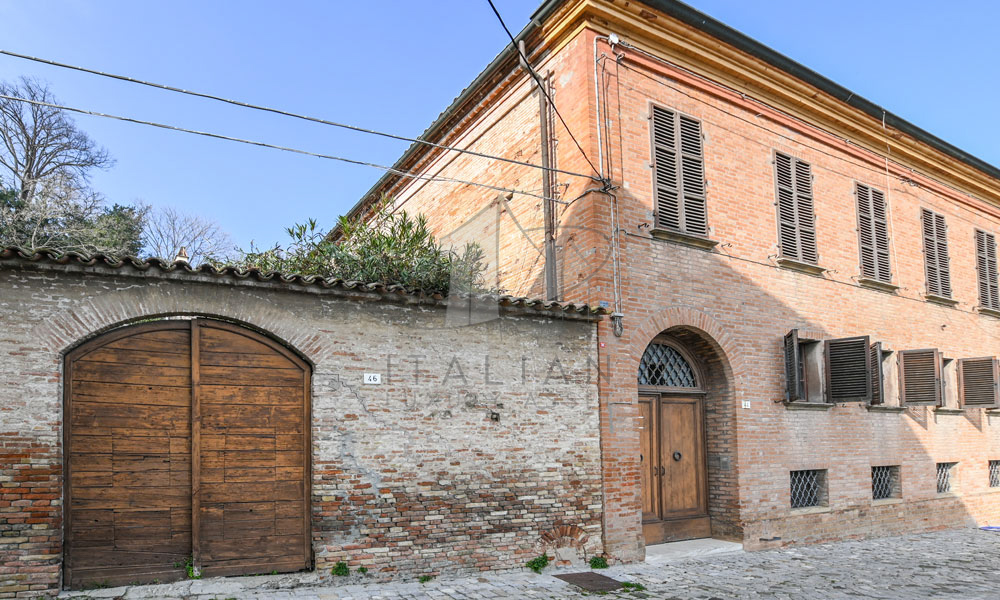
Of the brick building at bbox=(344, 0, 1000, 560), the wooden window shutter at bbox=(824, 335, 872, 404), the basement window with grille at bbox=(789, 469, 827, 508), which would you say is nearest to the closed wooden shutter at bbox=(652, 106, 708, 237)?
the brick building at bbox=(344, 0, 1000, 560)

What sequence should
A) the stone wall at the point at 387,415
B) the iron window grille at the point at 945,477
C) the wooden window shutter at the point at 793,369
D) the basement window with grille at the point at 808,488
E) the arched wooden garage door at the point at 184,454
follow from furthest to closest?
the iron window grille at the point at 945,477, the basement window with grille at the point at 808,488, the wooden window shutter at the point at 793,369, the arched wooden garage door at the point at 184,454, the stone wall at the point at 387,415

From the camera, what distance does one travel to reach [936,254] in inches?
547

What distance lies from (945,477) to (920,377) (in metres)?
2.80

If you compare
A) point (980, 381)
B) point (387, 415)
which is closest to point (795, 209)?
point (980, 381)

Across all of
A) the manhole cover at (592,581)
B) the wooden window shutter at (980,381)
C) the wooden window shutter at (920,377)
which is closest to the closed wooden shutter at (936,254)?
the wooden window shutter at (980,381)

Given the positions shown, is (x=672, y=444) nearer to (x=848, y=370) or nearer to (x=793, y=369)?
(x=793, y=369)

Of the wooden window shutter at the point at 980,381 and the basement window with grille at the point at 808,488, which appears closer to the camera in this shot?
the basement window with grille at the point at 808,488

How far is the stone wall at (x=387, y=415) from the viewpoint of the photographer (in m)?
5.78

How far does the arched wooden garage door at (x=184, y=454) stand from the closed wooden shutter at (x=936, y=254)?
1247 cm

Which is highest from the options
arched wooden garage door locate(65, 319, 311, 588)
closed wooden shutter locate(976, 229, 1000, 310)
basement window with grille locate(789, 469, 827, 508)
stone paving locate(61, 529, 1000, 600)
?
closed wooden shutter locate(976, 229, 1000, 310)

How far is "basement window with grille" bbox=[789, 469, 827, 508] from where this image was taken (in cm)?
1050

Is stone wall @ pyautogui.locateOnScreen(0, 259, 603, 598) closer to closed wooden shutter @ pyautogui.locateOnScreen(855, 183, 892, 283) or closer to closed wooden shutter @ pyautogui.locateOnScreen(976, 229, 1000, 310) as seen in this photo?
closed wooden shutter @ pyautogui.locateOnScreen(855, 183, 892, 283)

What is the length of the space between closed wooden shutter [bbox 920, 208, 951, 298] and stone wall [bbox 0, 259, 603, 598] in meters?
9.10

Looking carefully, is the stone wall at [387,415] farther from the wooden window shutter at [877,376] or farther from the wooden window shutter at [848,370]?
the wooden window shutter at [877,376]
